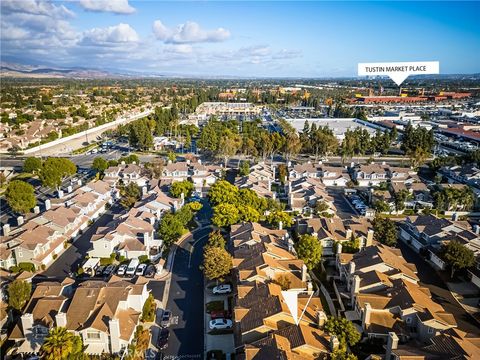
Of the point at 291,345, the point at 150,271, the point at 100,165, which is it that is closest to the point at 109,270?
the point at 150,271

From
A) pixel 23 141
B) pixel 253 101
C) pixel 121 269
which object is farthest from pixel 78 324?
pixel 253 101

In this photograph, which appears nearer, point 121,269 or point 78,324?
point 78,324

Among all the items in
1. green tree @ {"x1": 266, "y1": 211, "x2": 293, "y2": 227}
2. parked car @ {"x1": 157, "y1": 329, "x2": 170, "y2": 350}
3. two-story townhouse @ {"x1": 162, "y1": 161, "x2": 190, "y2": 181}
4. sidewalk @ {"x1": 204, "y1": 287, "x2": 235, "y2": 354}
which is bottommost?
sidewalk @ {"x1": 204, "y1": 287, "x2": 235, "y2": 354}

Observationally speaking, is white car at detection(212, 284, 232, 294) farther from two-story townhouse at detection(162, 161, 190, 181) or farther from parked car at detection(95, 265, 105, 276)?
two-story townhouse at detection(162, 161, 190, 181)

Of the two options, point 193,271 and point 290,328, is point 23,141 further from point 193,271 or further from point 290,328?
point 290,328

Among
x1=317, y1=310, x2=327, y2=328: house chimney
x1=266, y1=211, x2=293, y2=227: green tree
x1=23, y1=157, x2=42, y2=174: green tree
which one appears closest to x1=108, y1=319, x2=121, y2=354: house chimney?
x1=317, y1=310, x2=327, y2=328: house chimney

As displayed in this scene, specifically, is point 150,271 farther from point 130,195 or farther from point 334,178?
point 334,178
